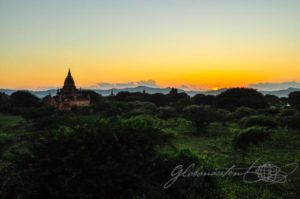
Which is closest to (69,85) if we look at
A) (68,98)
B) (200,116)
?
(68,98)

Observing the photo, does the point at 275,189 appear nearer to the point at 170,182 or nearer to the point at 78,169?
the point at 170,182

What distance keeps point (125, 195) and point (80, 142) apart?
2057 mm

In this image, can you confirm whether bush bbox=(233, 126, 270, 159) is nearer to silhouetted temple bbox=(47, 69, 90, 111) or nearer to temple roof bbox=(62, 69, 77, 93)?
silhouetted temple bbox=(47, 69, 90, 111)

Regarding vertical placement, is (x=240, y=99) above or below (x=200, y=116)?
above

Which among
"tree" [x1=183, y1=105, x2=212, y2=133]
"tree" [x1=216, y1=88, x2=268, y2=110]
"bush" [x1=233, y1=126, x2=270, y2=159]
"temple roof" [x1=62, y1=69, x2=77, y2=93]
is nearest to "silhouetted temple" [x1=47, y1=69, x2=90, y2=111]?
"temple roof" [x1=62, y1=69, x2=77, y2=93]

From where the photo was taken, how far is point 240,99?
221 feet

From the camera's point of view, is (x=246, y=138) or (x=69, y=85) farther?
(x=69, y=85)

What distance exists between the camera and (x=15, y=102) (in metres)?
79.4

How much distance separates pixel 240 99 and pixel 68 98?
4149 centimetres

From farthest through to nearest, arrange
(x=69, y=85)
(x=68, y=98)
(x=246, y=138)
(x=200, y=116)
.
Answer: (x=69, y=85)
(x=68, y=98)
(x=200, y=116)
(x=246, y=138)

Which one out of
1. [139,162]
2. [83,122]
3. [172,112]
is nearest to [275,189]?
[139,162]

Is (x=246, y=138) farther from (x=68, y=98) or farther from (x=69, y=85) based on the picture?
(x=69, y=85)

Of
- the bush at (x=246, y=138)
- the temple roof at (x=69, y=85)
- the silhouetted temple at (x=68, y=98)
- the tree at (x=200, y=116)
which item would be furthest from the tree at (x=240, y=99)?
the bush at (x=246, y=138)

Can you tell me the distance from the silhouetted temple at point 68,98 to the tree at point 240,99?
112 ft
